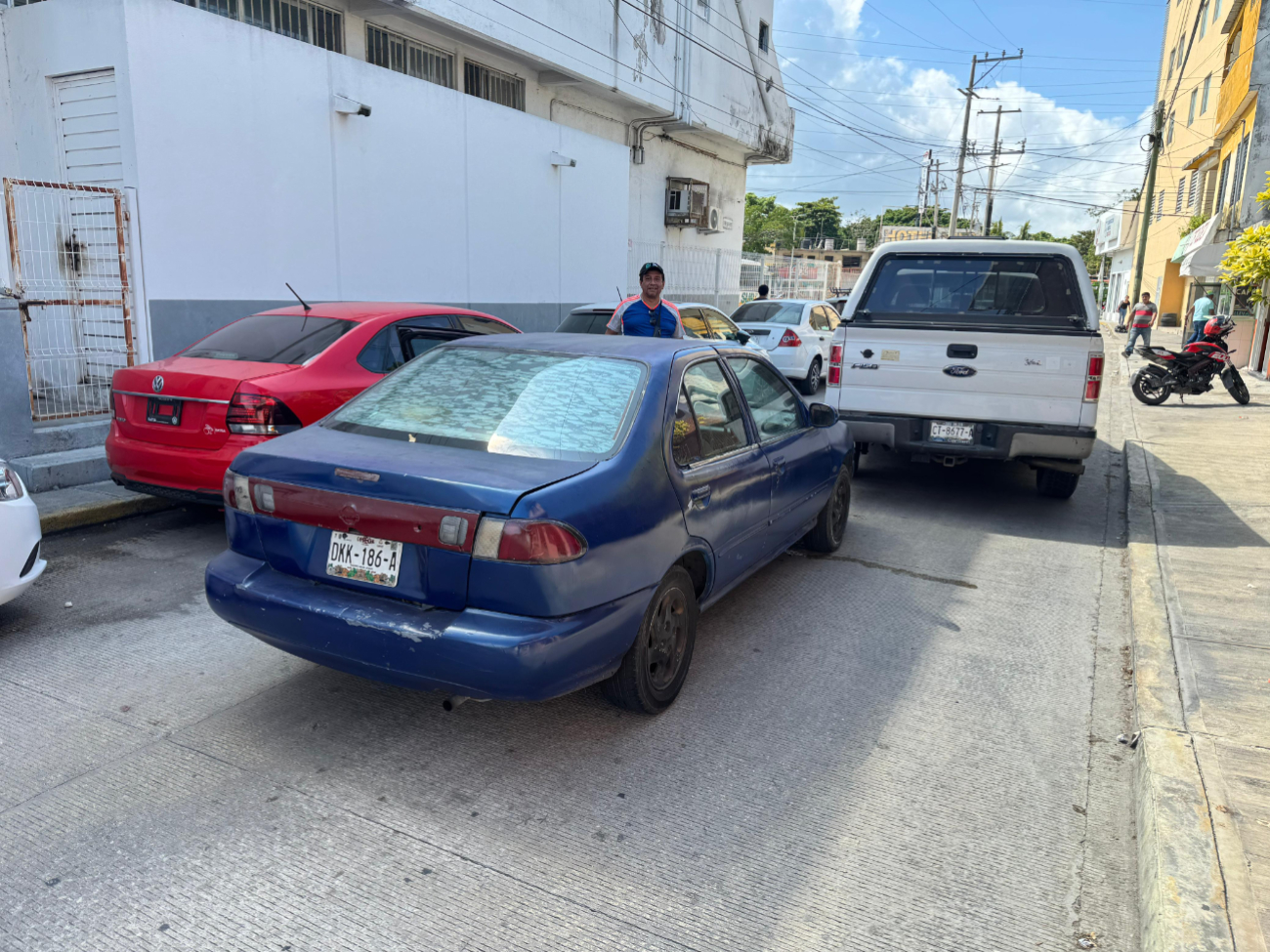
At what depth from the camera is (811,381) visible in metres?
15.5

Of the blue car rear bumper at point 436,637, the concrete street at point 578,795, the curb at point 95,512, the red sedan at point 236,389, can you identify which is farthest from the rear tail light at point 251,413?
the blue car rear bumper at point 436,637

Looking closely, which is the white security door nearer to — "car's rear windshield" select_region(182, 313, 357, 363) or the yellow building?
"car's rear windshield" select_region(182, 313, 357, 363)

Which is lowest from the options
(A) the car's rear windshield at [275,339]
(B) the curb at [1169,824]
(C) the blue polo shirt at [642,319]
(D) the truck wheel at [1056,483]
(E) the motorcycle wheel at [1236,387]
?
(B) the curb at [1169,824]

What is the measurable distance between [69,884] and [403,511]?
1.45 m

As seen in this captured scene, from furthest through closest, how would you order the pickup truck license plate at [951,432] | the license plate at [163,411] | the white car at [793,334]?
the white car at [793,334] → the pickup truck license plate at [951,432] → the license plate at [163,411]

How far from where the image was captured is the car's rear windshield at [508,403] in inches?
139

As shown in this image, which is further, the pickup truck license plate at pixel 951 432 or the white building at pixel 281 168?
the white building at pixel 281 168

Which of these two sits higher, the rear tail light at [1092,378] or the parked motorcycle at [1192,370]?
the rear tail light at [1092,378]

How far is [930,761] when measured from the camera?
11.6ft

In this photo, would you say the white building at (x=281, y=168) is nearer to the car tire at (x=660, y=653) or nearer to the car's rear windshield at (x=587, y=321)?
the car's rear windshield at (x=587, y=321)

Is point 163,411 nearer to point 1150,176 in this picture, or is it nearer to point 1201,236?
point 1201,236

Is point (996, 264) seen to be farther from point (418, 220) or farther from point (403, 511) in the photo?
point (418, 220)

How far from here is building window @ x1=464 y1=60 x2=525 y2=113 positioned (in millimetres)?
15773

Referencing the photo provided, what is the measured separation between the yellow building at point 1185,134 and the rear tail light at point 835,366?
884 inches
